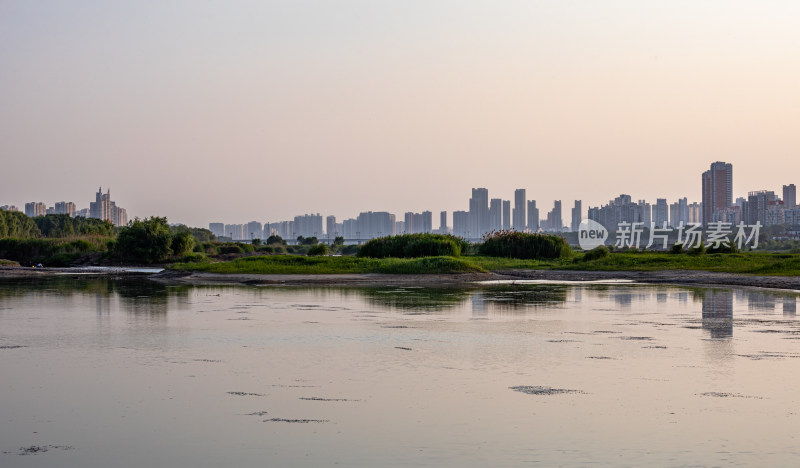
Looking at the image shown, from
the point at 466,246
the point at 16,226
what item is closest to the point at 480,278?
the point at 466,246

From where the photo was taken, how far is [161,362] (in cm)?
1411

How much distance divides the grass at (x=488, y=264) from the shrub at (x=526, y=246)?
12.6 ft

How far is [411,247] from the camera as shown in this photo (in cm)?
5428

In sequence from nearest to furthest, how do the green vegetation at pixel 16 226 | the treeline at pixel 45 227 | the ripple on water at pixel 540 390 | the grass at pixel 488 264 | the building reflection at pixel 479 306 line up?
the ripple on water at pixel 540 390 < the building reflection at pixel 479 306 < the grass at pixel 488 264 < the treeline at pixel 45 227 < the green vegetation at pixel 16 226

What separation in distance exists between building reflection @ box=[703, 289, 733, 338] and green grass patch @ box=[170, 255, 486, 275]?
52.2 feet

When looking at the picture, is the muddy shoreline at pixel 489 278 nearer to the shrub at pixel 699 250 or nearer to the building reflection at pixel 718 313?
the building reflection at pixel 718 313

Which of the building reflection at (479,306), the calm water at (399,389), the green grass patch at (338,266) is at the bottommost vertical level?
the calm water at (399,389)

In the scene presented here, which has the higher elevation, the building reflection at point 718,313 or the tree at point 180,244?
the tree at point 180,244

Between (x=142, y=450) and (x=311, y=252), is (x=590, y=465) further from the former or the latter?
(x=311, y=252)

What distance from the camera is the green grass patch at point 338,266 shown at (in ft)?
149

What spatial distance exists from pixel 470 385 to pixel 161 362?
5566 millimetres

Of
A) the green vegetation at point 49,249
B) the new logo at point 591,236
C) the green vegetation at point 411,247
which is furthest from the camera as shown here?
the new logo at point 591,236

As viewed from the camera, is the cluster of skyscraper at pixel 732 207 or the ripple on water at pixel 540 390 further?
the cluster of skyscraper at pixel 732 207

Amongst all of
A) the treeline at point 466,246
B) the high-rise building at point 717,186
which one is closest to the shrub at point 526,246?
the treeline at point 466,246
